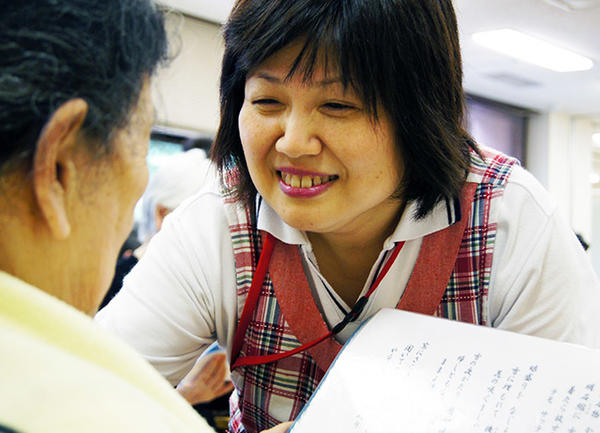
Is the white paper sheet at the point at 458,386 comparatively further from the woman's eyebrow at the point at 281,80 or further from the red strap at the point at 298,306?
the woman's eyebrow at the point at 281,80

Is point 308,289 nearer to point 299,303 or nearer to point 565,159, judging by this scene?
point 299,303

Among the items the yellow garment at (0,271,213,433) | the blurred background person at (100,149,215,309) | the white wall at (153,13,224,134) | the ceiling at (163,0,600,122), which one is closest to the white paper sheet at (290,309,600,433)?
the yellow garment at (0,271,213,433)

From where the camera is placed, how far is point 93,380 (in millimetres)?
385

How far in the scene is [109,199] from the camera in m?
0.55

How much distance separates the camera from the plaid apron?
3.28ft

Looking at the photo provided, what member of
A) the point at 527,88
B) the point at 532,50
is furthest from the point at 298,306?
the point at 527,88

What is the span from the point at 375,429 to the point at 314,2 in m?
0.59

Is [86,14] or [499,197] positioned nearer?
[86,14]

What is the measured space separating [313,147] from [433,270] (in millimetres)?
307

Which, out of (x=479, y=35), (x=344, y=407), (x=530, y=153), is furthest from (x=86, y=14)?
(x=530, y=153)

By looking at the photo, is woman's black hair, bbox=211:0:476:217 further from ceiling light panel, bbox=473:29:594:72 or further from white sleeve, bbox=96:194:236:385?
ceiling light panel, bbox=473:29:594:72

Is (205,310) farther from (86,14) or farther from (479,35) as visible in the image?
(479,35)

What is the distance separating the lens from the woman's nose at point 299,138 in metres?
0.88

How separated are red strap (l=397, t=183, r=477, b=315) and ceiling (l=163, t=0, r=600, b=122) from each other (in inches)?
76.1
